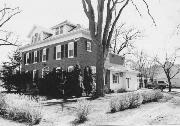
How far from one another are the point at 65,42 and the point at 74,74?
21.7 feet

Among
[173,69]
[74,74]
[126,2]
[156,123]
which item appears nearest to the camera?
[156,123]

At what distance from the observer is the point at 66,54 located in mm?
27000

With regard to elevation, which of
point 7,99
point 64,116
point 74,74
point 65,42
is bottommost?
point 64,116

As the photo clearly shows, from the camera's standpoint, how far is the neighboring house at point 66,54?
25859mm

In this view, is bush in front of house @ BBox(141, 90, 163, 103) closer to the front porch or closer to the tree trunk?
the tree trunk

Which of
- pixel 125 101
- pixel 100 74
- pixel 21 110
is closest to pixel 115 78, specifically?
pixel 100 74

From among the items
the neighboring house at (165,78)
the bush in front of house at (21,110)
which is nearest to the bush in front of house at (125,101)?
the bush in front of house at (21,110)

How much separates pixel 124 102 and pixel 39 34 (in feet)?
80.2

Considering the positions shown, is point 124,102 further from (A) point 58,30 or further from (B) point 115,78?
(B) point 115,78

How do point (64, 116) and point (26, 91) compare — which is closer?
point (64, 116)

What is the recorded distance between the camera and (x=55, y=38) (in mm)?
29062

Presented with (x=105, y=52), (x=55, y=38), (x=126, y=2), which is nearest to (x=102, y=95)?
(x=105, y=52)

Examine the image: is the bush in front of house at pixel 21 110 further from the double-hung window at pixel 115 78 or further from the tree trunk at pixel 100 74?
the double-hung window at pixel 115 78

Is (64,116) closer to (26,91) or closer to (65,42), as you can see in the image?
(65,42)
